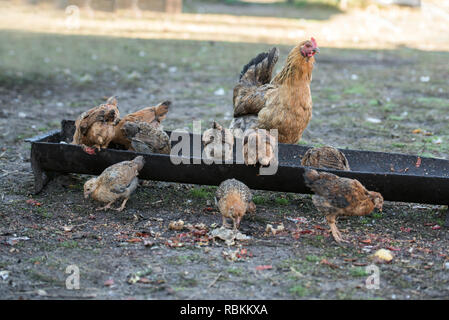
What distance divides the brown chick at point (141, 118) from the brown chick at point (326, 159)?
5.94 ft

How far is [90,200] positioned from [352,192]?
2.64m

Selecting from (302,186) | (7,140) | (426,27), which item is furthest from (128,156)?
(426,27)

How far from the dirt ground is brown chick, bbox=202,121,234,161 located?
20.2 inches

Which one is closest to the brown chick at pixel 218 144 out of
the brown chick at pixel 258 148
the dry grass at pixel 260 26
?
the brown chick at pixel 258 148

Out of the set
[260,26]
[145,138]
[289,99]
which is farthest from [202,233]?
[260,26]

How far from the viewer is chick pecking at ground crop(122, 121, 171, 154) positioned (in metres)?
5.91

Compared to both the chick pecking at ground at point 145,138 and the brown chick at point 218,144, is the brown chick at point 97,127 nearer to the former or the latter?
the chick pecking at ground at point 145,138

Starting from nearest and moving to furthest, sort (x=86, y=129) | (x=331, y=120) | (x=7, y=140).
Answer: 1. (x=86, y=129)
2. (x=7, y=140)
3. (x=331, y=120)

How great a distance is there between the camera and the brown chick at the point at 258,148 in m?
5.27

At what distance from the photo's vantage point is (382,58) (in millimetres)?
14664

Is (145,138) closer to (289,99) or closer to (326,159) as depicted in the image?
(289,99)

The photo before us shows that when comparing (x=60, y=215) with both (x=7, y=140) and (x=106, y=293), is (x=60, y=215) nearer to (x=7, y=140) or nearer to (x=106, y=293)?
(x=106, y=293)

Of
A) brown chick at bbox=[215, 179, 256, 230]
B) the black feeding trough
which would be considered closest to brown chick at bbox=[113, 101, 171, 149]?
the black feeding trough

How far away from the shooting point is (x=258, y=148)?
5.32 metres
